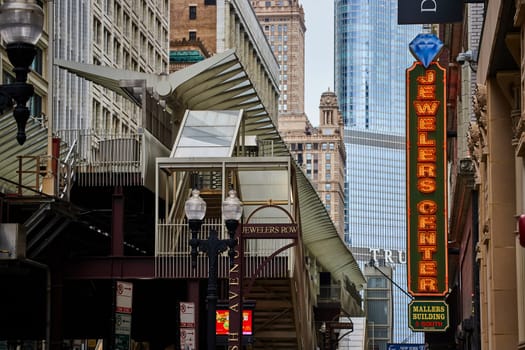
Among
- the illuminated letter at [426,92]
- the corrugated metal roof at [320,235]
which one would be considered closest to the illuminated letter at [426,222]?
the illuminated letter at [426,92]

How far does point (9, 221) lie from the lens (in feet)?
149

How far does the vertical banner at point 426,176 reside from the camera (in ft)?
170

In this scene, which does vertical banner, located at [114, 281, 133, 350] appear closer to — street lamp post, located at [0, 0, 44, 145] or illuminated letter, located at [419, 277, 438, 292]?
street lamp post, located at [0, 0, 44, 145]

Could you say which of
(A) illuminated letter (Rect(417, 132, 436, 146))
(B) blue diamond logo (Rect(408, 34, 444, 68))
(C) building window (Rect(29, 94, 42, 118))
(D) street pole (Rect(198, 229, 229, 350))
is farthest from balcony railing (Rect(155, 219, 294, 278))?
(C) building window (Rect(29, 94, 42, 118))

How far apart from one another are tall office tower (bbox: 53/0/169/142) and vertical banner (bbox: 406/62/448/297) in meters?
22.6

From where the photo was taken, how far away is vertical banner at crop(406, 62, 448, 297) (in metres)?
51.8

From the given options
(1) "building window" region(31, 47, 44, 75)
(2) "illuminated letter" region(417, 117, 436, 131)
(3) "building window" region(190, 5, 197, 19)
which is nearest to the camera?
(2) "illuminated letter" region(417, 117, 436, 131)

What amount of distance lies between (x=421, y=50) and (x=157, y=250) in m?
13.2

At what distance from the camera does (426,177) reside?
170 feet

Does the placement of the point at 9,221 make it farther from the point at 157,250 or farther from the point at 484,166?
the point at 484,166

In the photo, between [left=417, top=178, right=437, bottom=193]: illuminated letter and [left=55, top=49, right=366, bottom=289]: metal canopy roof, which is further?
[left=55, top=49, right=366, bottom=289]: metal canopy roof

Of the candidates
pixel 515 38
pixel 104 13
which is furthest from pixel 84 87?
pixel 515 38

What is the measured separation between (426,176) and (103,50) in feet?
153

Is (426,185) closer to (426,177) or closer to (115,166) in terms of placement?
(426,177)
